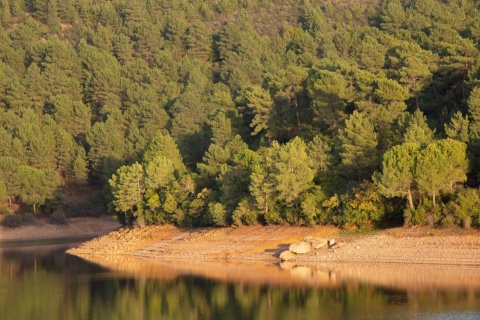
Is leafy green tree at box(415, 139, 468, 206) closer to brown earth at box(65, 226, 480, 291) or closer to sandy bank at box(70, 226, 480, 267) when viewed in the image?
sandy bank at box(70, 226, 480, 267)

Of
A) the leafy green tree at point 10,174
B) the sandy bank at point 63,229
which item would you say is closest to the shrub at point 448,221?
the sandy bank at point 63,229

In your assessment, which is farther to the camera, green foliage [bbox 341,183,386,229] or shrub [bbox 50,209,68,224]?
shrub [bbox 50,209,68,224]

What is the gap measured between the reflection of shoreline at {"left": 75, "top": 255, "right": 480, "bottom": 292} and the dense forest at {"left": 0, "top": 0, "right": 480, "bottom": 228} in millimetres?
5980

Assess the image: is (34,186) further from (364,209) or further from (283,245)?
(364,209)

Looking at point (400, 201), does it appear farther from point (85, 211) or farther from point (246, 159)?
point (85, 211)

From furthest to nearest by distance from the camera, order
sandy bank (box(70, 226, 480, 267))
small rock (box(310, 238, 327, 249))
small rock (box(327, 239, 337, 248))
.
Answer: small rock (box(310, 238, 327, 249))
small rock (box(327, 239, 337, 248))
sandy bank (box(70, 226, 480, 267))

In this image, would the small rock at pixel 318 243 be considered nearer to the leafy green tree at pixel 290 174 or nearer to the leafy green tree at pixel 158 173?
the leafy green tree at pixel 290 174

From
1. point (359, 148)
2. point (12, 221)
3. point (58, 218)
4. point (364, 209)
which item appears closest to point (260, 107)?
point (359, 148)

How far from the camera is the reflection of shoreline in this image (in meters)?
42.9

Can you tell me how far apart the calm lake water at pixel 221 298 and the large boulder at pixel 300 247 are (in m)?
2.36

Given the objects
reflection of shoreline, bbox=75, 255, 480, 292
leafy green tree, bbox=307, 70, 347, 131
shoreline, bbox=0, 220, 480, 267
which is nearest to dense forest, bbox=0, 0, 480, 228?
leafy green tree, bbox=307, 70, 347, 131

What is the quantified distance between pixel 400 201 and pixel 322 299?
16.4m

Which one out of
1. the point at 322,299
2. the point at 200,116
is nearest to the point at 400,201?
the point at 322,299

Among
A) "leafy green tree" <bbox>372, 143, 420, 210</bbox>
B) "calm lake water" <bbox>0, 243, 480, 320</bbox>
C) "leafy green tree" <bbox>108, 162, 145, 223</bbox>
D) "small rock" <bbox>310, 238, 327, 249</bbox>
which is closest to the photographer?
"calm lake water" <bbox>0, 243, 480, 320</bbox>
